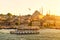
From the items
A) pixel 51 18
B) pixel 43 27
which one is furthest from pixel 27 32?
pixel 51 18

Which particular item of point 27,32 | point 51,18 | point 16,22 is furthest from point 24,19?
point 27,32

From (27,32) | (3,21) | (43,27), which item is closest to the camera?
(27,32)

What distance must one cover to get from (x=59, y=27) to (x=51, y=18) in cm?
228

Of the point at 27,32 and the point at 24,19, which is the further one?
the point at 24,19

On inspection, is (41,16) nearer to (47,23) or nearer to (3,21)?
(47,23)

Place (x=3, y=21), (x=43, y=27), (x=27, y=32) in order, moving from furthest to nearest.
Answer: (x=3, y=21), (x=43, y=27), (x=27, y=32)

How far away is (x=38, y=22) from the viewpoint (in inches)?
1642

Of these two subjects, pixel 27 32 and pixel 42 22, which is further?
pixel 42 22

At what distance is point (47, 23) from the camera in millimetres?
42812

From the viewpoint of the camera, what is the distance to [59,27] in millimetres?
42375

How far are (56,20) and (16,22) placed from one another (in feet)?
20.1

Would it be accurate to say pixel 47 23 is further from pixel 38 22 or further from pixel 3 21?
pixel 3 21

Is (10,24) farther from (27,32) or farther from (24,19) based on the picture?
A: (27,32)

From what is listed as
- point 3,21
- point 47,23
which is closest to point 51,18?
point 47,23
